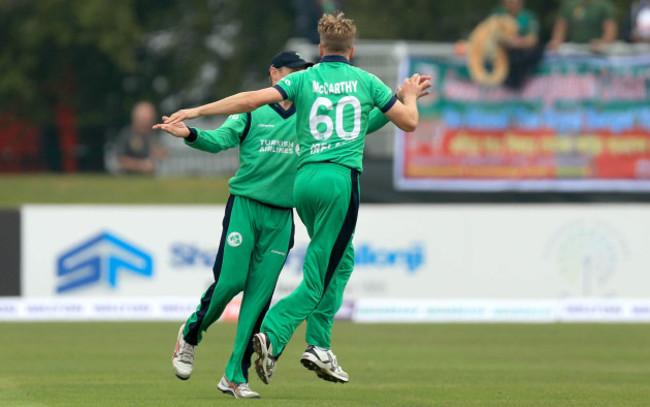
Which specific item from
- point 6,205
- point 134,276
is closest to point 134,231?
point 134,276

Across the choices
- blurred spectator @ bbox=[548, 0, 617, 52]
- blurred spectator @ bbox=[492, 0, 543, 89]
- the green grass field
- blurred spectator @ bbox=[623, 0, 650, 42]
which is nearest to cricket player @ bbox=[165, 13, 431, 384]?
blurred spectator @ bbox=[492, 0, 543, 89]

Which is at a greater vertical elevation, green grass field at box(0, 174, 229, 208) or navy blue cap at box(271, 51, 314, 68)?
navy blue cap at box(271, 51, 314, 68)

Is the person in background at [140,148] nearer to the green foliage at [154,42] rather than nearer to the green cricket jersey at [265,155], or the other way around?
the green foliage at [154,42]

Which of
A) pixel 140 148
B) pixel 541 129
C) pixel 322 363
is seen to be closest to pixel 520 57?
Answer: pixel 541 129

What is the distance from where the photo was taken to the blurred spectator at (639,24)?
17844 millimetres

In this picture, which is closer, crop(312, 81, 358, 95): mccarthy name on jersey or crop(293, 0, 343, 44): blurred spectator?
crop(312, 81, 358, 95): mccarthy name on jersey

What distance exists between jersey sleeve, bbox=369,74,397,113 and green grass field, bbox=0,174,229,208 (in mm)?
12470

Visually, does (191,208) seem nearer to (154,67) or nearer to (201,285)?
(201,285)

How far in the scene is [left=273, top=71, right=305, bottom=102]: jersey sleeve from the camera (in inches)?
321

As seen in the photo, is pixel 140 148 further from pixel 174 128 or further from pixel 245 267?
pixel 174 128

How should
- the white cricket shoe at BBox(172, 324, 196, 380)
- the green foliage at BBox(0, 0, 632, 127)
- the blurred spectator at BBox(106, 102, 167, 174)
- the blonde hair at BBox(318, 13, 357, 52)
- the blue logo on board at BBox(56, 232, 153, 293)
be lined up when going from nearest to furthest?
1. the blonde hair at BBox(318, 13, 357, 52)
2. the white cricket shoe at BBox(172, 324, 196, 380)
3. the blue logo on board at BBox(56, 232, 153, 293)
4. the blurred spectator at BBox(106, 102, 167, 174)
5. the green foliage at BBox(0, 0, 632, 127)

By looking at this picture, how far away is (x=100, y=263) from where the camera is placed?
17250 mm

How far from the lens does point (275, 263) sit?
8.88m

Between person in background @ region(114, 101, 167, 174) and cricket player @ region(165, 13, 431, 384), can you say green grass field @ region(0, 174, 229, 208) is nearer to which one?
person in background @ region(114, 101, 167, 174)
